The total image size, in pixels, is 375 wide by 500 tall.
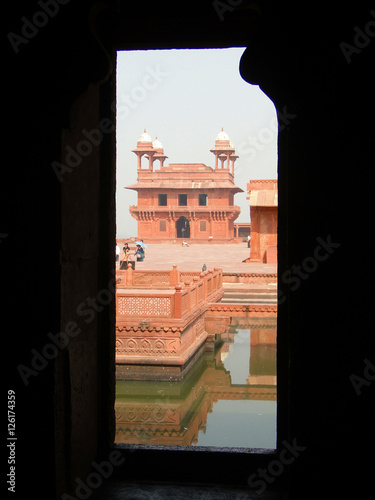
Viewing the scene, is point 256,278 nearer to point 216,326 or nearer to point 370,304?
point 216,326

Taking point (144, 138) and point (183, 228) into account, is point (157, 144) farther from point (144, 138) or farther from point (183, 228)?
point (183, 228)

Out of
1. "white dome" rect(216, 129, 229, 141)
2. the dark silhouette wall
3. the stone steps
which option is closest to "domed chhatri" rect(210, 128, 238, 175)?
"white dome" rect(216, 129, 229, 141)

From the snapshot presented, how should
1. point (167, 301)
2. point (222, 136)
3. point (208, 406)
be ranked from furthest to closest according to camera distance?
point (222, 136) → point (167, 301) → point (208, 406)

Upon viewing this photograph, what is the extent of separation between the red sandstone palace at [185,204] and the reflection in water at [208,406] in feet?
99.3

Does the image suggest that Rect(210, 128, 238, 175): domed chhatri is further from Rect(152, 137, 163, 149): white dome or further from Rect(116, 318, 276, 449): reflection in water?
Rect(116, 318, 276, 449): reflection in water

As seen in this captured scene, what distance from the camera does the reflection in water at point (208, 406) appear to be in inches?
335

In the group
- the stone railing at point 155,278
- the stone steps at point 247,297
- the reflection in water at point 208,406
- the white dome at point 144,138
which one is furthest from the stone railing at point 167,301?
the white dome at point 144,138

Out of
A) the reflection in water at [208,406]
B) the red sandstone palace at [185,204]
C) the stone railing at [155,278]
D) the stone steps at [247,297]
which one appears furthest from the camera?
the red sandstone palace at [185,204]

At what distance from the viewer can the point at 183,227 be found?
4534 centimetres

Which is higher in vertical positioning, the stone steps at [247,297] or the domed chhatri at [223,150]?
the domed chhatri at [223,150]

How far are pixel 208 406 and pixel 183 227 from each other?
116 ft

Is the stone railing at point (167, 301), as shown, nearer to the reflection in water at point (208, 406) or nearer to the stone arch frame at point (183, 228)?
the reflection in water at point (208, 406)

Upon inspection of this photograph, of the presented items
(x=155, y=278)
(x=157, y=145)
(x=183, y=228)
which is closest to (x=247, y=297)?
(x=155, y=278)

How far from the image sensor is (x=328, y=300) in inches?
55.6
